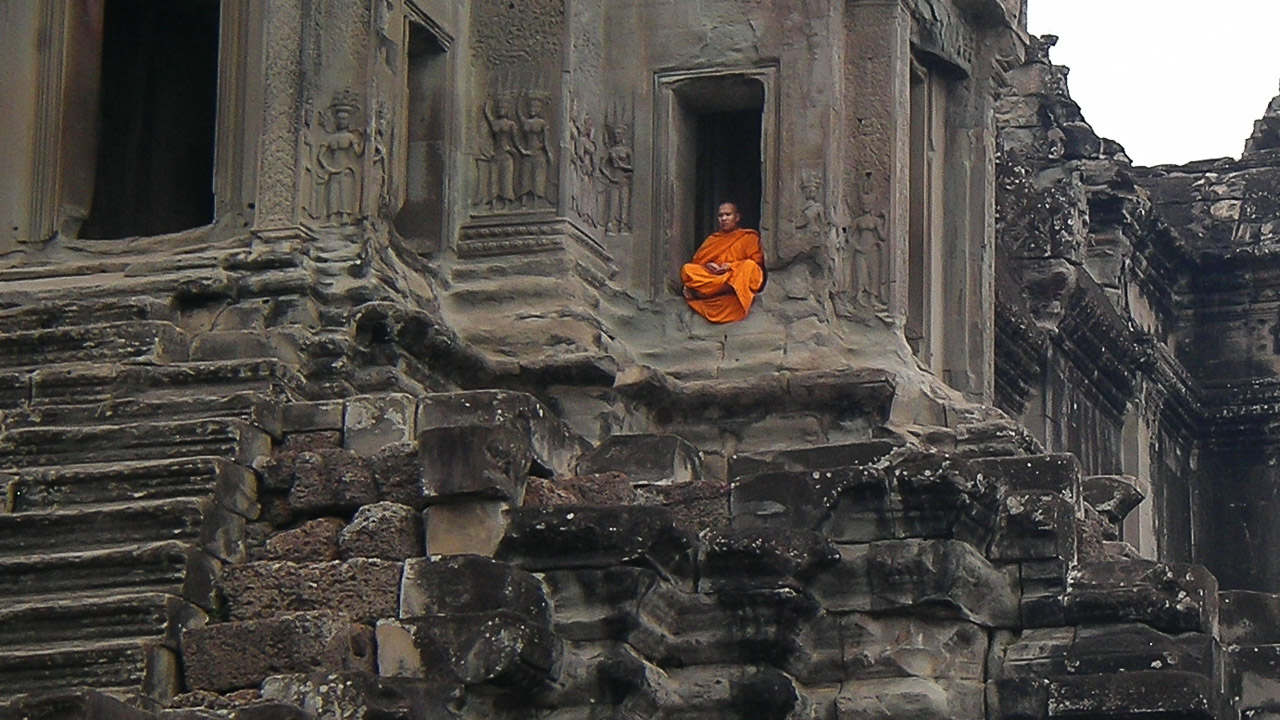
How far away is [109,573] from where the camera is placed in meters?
20.0

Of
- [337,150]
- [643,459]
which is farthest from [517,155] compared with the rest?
[643,459]

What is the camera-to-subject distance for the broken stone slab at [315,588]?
65.6 ft

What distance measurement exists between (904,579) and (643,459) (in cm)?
158

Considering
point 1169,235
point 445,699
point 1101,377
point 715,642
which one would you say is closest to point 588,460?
point 715,642

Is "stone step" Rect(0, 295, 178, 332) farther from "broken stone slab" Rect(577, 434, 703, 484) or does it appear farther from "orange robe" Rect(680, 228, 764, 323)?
"orange robe" Rect(680, 228, 764, 323)

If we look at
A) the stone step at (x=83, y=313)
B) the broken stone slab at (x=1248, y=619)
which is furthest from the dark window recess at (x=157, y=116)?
the broken stone slab at (x=1248, y=619)

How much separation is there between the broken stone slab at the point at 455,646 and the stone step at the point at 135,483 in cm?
115

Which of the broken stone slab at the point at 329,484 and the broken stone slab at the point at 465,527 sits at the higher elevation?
the broken stone slab at the point at 329,484

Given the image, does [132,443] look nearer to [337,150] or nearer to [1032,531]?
[337,150]

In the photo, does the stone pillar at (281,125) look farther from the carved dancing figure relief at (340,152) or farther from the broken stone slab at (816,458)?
the broken stone slab at (816,458)

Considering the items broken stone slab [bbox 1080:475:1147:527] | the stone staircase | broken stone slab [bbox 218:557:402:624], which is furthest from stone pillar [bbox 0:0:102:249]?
broken stone slab [bbox 1080:475:1147:527]

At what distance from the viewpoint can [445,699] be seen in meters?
19.6

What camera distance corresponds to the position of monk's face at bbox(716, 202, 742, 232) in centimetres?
2397

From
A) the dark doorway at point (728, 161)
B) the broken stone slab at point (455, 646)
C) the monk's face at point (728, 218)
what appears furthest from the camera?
the dark doorway at point (728, 161)
